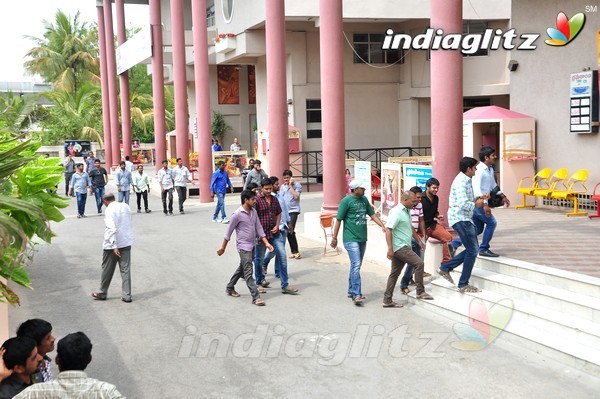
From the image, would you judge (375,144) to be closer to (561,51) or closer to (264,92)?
(264,92)

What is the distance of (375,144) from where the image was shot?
32562mm

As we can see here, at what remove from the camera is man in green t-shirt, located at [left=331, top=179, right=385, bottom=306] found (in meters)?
10.9

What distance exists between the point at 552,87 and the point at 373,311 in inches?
383

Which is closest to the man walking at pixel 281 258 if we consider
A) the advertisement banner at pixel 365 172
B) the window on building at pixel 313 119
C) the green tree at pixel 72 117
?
the advertisement banner at pixel 365 172

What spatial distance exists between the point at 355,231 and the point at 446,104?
2.95 metres

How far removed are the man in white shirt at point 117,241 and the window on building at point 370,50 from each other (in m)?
21.7

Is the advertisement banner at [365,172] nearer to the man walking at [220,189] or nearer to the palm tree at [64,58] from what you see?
the man walking at [220,189]

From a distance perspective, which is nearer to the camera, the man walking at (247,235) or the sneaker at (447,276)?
the sneaker at (447,276)

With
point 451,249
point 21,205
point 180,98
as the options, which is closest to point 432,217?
point 451,249

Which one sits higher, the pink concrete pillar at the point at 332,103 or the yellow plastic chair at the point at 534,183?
the pink concrete pillar at the point at 332,103

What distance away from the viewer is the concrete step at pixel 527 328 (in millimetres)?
7906

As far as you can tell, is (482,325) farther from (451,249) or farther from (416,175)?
(416,175)

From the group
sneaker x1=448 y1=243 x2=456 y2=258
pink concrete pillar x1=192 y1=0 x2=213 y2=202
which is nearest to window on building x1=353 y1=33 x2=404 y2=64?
pink concrete pillar x1=192 y1=0 x2=213 y2=202

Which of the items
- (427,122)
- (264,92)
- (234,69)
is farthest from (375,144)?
(234,69)
